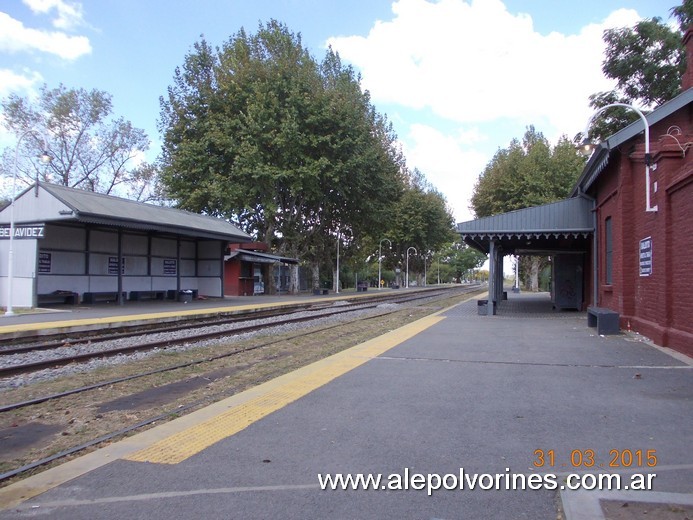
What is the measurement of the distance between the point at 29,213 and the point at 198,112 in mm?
16783

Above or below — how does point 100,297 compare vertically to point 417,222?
below

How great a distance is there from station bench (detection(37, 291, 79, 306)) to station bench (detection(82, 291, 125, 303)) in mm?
652

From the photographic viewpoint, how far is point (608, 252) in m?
17.2

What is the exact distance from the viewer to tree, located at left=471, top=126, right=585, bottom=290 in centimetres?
4050

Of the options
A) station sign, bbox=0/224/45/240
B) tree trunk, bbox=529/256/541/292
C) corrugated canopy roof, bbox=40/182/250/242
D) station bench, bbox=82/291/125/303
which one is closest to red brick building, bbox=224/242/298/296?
corrugated canopy roof, bbox=40/182/250/242

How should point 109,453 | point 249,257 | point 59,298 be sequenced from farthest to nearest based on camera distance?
point 249,257 < point 59,298 < point 109,453

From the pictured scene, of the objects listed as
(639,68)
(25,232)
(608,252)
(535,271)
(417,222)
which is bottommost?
(535,271)

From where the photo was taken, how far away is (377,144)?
42.6 metres

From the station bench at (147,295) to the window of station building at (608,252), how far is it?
21820 mm

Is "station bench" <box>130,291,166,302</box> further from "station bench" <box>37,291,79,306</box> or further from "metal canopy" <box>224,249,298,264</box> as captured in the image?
"metal canopy" <box>224,249,298,264</box>

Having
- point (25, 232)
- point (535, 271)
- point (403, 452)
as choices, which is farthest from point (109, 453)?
point (535, 271)

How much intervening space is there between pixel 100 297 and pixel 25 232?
5329mm

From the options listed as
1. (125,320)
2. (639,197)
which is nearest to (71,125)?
(125,320)

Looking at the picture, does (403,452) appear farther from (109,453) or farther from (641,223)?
(641,223)
